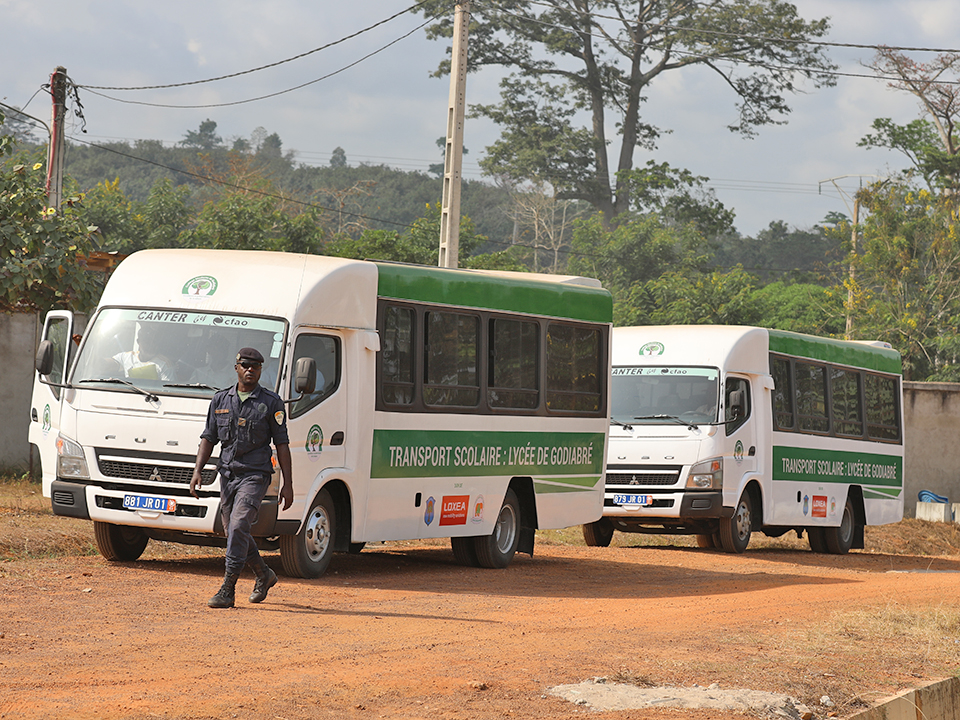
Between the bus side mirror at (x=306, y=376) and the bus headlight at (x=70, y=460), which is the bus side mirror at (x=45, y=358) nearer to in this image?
the bus headlight at (x=70, y=460)

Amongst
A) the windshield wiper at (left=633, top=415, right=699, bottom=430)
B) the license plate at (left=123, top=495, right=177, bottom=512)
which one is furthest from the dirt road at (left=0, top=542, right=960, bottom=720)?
the windshield wiper at (left=633, top=415, right=699, bottom=430)

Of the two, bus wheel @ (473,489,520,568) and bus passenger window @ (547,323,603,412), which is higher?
bus passenger window @ (547,323,603,412)

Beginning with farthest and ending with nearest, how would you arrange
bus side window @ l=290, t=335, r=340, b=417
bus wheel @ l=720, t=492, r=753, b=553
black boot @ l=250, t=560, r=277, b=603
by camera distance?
bus wheel @ l=720, t=492, r=753, b=553 < bus side window @ l=290, t=335, r=340, b=417 < black boot @ l=250, t=560, r=277, b=603

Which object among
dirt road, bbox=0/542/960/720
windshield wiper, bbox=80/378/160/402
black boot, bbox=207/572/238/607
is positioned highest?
windshield wiper, bbox=80/378/160/402

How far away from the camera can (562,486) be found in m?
15.1

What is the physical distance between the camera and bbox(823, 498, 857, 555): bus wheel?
2172cm

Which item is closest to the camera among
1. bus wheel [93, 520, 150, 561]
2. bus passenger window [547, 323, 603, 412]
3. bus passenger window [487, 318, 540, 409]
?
bus wheel [93, 520, 150, 561]

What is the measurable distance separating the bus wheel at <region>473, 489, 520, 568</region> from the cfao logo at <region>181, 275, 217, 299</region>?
412 cm

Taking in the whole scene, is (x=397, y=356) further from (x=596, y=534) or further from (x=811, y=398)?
(x=811, y=398)

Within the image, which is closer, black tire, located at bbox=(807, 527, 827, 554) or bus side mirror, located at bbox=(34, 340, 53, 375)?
bus side mirror, located at bbox=(34, 340, 53, 375)

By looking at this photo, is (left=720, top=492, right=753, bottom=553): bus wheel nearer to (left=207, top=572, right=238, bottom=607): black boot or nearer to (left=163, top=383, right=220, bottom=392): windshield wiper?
(left=163, top=383, right=220, bottom=392): windshield wiper

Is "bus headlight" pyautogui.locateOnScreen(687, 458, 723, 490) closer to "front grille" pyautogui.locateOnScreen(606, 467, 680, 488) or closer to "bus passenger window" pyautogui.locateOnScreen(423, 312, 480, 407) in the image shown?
"front grille" pyautogui.locateOnScreen(606, 467, 680, 488)

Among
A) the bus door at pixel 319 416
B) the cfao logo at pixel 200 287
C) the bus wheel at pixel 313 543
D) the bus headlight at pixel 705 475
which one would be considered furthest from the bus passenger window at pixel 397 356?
the bus headlight at pixel 705 475

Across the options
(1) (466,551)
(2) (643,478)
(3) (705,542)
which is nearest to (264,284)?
(1) (466,551)
